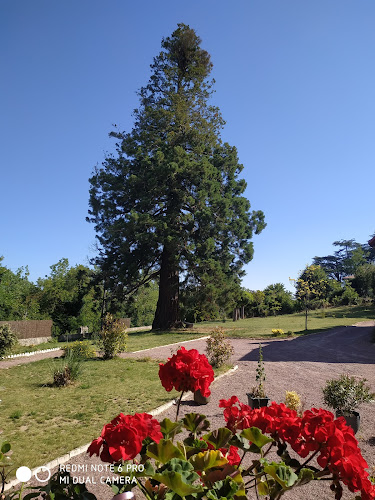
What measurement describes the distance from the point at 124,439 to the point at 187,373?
65cm

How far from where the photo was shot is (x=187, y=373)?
6.74 feet

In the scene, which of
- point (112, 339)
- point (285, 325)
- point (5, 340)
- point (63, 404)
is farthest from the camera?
point (285, 325)

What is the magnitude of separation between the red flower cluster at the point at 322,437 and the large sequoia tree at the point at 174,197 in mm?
17941

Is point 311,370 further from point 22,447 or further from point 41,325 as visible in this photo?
point 41,325

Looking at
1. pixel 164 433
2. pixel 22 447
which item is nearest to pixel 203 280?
pixel 22 447

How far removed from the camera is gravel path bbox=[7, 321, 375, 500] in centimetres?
412

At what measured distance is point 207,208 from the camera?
21.1 m

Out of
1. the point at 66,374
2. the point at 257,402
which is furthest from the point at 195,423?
the point at 66,374

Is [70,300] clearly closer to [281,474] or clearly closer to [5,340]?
[5,340]

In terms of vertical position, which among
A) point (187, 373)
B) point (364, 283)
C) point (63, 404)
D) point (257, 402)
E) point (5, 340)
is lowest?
point (63, 404)

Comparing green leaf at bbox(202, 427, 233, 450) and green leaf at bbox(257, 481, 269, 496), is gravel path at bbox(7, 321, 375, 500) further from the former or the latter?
green leaf at bbox(257, 481, 269, 496)

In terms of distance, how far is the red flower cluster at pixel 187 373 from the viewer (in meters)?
2.04

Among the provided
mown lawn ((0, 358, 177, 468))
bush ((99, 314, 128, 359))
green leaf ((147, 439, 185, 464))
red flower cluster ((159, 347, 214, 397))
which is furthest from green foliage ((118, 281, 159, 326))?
green leaf ((147, 439, 185, 464))

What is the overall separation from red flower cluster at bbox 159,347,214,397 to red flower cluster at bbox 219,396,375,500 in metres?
0.25
